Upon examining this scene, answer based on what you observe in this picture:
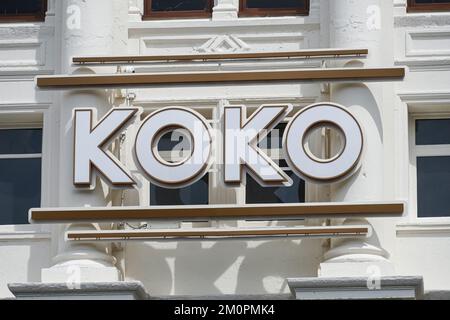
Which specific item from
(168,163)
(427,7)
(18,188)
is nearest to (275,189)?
(168,163)

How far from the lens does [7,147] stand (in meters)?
29.3

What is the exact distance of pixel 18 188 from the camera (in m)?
29.1

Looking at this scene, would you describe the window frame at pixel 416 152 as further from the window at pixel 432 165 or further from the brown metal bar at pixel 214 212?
the brown metal bar at pixel 214 212

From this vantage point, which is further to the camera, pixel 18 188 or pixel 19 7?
pixel 19 7

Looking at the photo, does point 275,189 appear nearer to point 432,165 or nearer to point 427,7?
point 432,165

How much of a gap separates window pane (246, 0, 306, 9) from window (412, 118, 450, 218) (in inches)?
91.9

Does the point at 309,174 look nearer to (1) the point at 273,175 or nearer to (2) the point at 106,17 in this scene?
(1) the point at 273,175

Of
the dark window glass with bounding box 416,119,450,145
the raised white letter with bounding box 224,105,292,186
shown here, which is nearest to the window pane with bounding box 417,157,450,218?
the dark window glass with bounding box 416,119,450,145

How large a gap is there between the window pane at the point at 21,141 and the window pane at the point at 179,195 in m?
1.87

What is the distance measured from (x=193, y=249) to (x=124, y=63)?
270 cm

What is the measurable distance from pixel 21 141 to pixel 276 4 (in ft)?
13.5

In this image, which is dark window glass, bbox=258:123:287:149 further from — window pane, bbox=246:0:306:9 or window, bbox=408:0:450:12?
window, bbox=408:0:450:12
